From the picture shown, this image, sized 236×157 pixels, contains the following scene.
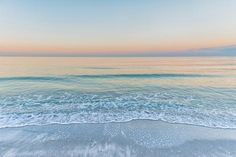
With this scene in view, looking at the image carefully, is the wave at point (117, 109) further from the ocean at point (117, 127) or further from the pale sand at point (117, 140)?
the pale sand at point (117, 140)

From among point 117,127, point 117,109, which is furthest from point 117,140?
point 117,109

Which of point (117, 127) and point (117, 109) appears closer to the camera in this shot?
point (117, 127)

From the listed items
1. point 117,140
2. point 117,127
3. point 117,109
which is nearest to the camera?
point 117,140

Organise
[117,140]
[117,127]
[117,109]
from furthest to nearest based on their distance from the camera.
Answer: [117,109] → [117,127] → [117,140]

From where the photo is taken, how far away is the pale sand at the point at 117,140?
14.7 ft

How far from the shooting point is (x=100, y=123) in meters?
6.41

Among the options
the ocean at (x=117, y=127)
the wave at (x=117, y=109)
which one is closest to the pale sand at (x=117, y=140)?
the ocean at (x=117, y=127)

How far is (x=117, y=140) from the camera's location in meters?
5.10

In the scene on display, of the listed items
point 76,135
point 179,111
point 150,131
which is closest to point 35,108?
point 76,135

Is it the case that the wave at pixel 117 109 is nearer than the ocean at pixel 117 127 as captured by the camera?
No

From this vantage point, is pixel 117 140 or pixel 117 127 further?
pixel 117 127

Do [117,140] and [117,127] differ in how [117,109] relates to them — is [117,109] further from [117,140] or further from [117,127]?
[117,140]

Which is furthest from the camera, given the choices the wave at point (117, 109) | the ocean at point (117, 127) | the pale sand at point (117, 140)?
the wave at point (117, 109)

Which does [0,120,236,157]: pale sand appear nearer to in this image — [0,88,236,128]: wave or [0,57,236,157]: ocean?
[0,57,236,157]: ocean
